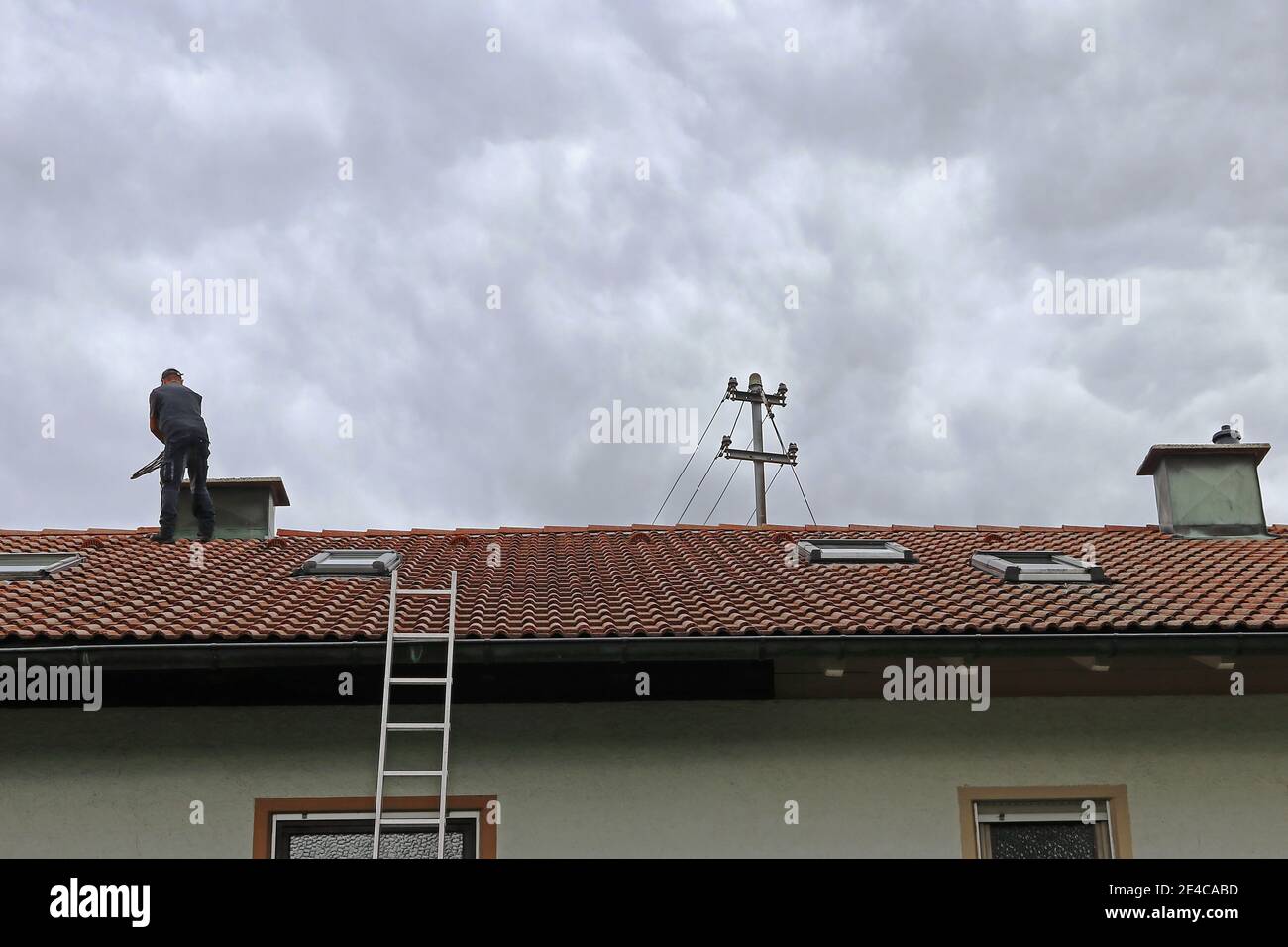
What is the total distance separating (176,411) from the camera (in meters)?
13.0

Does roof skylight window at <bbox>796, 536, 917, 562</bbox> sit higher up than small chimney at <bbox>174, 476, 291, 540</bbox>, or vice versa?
small chimney at <bbox>174, 476, 291, 540</bbox>

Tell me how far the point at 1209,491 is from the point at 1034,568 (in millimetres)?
3904

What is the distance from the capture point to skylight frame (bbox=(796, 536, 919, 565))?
35.0 ft

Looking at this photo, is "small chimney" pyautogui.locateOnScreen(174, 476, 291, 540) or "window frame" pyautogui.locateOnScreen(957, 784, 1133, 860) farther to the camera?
"small chimney" pyautogui.locateOnScreen(174, 476, 291, 540)

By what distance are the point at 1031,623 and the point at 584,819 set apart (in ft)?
9.43

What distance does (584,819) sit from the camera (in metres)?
7.57

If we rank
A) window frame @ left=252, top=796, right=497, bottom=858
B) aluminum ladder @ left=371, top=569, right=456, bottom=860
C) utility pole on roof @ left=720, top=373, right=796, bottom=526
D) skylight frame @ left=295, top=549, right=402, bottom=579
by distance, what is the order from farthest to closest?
utility pole on roof @ left=720, top=373, right=796, bottom=526, skylight frame @ left=295, top=549, right=402, bottom=579, window frame @ left=252, top=796, right=497, bottom=858, aluminum ladder @ left=371, top=569, right=456, bottom=860

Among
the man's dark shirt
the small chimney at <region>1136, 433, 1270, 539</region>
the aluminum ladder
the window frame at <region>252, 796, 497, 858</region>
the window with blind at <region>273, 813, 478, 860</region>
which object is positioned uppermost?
the man's dark shirt

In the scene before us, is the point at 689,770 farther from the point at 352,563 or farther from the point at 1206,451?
the point at 1206,451

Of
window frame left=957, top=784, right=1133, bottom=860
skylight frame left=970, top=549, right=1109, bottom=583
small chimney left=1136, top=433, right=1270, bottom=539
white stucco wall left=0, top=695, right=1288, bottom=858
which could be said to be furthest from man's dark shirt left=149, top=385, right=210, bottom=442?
small chimney left=1136, top=433, right=1270, bottom=539

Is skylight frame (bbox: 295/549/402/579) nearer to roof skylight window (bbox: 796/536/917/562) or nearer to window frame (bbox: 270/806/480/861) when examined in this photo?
window frame (bbox: 270/806/480/861)

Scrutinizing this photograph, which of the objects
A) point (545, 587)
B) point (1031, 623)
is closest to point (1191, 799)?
point (1031, 623)

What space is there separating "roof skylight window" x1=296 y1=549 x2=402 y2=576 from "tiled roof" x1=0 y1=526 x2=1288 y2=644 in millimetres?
203
